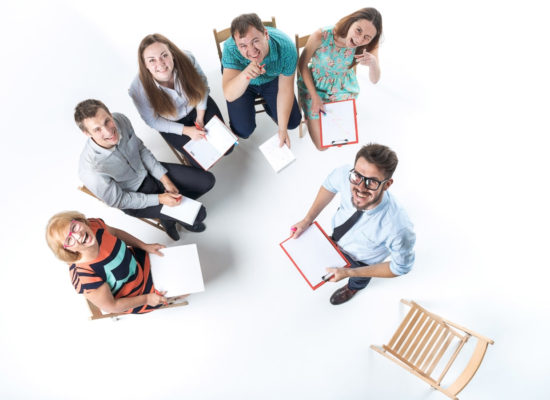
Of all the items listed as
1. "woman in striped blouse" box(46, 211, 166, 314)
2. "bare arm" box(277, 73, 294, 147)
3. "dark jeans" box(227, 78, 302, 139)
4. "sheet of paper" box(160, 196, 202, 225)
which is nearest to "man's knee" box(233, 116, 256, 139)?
"dark jeans" box(227, 78, 302, 139)

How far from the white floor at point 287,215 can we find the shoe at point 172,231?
0.07 meters

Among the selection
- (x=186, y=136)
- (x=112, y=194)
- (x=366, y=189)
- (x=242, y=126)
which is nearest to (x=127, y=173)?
(x=112, y=194)

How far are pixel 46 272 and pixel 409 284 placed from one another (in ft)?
9.14

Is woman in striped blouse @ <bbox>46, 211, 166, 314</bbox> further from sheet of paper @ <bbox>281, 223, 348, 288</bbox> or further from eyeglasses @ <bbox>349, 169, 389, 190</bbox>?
eyeglasses @ <bbox>349, 169, 389, 190</bbox>

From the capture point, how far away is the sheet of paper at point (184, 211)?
Result: 7.54 feet

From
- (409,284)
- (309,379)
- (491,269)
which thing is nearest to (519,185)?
(491,269)

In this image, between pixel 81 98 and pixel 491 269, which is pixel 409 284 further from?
pixel 81 98

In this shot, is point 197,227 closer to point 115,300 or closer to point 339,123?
point 115,300

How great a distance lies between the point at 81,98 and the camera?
304 centimetres

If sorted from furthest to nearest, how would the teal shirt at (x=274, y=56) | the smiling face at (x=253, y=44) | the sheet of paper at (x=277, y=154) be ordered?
1. the sheet of paper at (x=277, y=154)
2. the teal shirt at (x=274, y=56)
3. the smiling face at (x=253, y=44)

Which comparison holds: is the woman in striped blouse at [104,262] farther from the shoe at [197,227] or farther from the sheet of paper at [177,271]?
the shoe at [197,227]

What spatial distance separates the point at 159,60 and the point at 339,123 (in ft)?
4.20

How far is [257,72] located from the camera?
2066 millimetres

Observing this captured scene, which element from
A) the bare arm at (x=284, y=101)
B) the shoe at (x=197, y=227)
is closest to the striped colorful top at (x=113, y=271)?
the shoe at (x=197, y=227)
